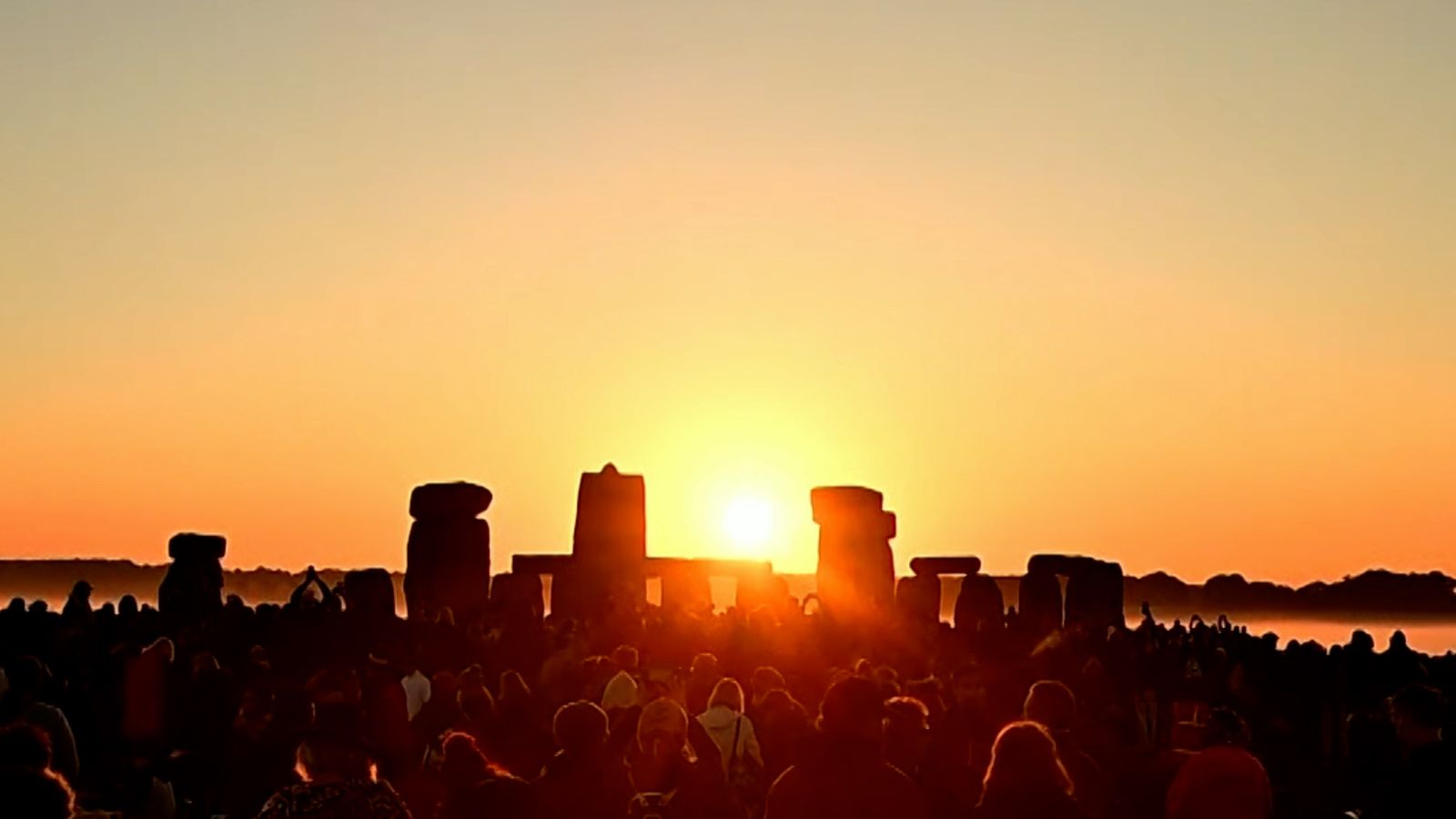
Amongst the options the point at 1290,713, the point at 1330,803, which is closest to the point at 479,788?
the point at 1330,803

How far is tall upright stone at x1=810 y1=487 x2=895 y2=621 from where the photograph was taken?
38.6 meters

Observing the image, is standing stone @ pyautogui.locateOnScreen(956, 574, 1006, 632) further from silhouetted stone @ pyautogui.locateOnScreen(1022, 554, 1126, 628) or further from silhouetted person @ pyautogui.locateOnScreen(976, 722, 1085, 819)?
silhouetted person @ pyautogui.locateOnScreen(976, 722, 1085, 819)

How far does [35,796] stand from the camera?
6031mm

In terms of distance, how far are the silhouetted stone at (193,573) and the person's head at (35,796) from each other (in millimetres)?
26873

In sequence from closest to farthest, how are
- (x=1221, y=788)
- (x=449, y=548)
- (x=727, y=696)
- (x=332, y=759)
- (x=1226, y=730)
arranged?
(x=332, y=759) < (x=1221, y=788) < (x=1226, y=730) < (x=727, y=696) < (x=449, y=548)

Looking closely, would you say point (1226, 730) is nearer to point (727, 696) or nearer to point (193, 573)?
point (727, 696)

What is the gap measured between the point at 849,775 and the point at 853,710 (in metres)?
0.25

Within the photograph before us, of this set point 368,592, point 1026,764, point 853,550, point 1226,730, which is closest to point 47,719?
point 1026,764

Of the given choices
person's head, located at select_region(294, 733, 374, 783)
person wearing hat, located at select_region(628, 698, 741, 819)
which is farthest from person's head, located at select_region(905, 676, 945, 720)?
person's head, located at select_region(294, 733, 374, 783)

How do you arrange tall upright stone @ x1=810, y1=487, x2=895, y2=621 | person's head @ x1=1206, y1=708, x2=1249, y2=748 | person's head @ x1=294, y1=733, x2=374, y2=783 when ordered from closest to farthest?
person's head @ x1=294, y1=733, x2=374, y2=783, person's head @ x1=1206, y1=708, x2=1249, y2=748, tall upright stone @ x1=810, y1=487, x2=895, y2=621

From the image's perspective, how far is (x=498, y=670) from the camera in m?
22.5

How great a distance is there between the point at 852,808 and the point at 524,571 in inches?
1255

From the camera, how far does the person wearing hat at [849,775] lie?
758cm

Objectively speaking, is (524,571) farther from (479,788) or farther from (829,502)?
(479,788)
